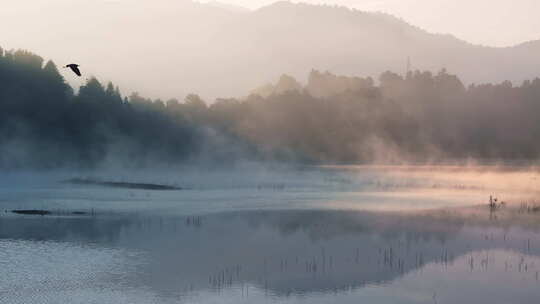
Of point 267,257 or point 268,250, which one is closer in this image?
point 267,257

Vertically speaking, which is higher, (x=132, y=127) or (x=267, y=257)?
(x=132, y=127)

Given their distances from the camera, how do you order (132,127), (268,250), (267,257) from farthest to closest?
1. (132,127)
2. (268,250)
3. (267,257)

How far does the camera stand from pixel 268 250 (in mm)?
42469

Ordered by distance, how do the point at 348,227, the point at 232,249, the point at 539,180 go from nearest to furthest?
the point at 232,249
the point at 348,227
the point at 539,180

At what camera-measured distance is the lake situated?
106ft

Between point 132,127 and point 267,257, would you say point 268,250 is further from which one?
point 132,127

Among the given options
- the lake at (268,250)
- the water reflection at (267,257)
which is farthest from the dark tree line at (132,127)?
the water reflection at (267,257)

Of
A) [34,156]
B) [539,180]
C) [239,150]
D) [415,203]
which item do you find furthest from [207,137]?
[415,203]

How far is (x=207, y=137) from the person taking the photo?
17850 cm

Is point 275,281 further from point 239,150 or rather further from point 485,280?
point 239,150

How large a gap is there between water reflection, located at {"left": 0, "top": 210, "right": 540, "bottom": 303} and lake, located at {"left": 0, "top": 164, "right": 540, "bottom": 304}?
8cm

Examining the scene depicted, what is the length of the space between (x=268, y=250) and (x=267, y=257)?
219 cm

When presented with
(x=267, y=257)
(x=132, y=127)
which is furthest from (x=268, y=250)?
(x=132, y=127)

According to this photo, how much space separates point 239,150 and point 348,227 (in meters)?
133
